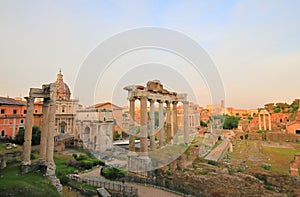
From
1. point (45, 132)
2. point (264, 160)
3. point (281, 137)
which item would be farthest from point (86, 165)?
point (281, 137)

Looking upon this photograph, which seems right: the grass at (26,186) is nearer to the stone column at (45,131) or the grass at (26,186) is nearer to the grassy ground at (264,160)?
the stone column at (45,131)

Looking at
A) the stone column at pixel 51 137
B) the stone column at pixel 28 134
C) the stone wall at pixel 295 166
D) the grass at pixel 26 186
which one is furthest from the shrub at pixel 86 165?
the stone wall at pixel 295 166

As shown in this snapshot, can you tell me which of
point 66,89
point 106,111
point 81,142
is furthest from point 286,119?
point 66,89

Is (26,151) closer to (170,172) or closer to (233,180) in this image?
(170,172)

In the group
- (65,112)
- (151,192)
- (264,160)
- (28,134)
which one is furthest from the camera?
(65,112)

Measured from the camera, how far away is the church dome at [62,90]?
42775mm

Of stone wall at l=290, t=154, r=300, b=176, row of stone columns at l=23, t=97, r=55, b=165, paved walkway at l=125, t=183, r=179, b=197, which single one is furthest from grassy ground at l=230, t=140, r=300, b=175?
row of stone columns at l=23, t=97, r=55, b=165

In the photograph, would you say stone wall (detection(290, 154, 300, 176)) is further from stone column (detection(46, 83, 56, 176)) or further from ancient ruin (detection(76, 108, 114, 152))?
ancient ruin (detection(76, 108, 114, 152))

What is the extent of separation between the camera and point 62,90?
43.9 metres

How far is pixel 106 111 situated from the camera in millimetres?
35594

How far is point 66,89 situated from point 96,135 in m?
17.9

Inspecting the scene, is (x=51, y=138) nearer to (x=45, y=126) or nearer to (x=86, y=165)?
(x=45, y=126)

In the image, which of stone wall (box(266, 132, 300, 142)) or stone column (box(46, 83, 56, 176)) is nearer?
stone column (box(46, 83, 56, 176))

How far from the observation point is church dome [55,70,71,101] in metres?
42.8
